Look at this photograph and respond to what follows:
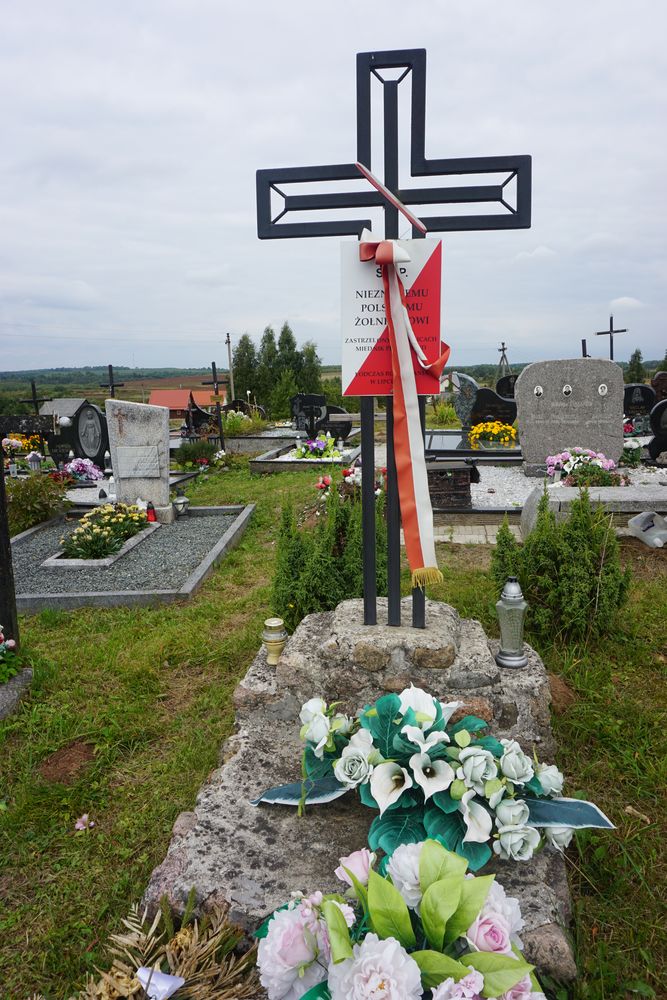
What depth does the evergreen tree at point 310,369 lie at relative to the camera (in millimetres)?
30375

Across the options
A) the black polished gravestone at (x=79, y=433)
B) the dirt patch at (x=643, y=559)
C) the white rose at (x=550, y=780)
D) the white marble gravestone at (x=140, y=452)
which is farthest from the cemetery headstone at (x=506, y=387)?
the white rose at (x=550, y=780)

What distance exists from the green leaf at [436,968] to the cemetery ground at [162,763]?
32.6 inches

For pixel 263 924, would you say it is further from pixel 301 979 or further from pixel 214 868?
pixel 301 979

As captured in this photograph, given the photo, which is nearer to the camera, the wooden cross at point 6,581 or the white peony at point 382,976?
the white peony at point 382,976

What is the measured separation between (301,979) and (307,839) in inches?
27.4

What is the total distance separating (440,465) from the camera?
24.1 ft

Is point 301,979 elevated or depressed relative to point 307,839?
elevated

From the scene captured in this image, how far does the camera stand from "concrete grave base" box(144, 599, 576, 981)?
1853 millimetres

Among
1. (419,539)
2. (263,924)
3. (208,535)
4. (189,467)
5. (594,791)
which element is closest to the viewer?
(263,924)

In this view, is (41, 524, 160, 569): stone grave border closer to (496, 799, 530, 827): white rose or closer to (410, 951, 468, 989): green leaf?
(496, 799, 530, 827): white rose

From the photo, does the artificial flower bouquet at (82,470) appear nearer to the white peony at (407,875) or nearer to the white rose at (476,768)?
the white rose at (476,768)

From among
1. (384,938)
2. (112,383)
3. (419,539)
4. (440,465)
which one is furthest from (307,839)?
(112,383)

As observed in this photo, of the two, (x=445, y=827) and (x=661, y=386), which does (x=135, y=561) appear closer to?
(x=445, y=827)

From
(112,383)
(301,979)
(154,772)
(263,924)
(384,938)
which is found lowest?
(154,772)
